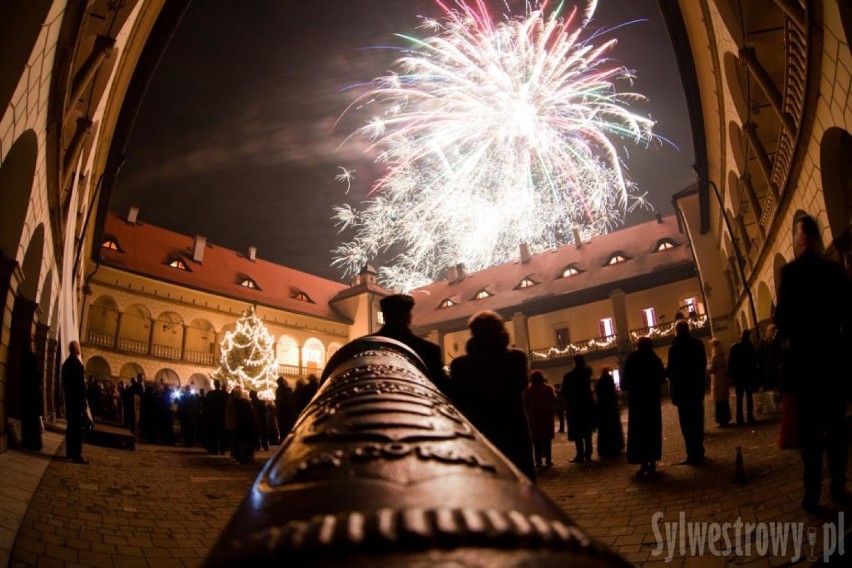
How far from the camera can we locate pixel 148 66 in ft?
44.5

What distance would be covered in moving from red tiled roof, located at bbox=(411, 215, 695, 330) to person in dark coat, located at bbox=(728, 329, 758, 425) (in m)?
18.0

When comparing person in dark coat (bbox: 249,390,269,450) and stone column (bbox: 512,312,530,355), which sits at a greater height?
stone column (bbox: 512,312,530,355)

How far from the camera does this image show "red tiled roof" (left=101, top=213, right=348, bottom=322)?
31906 mm

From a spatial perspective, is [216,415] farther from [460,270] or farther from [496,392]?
[460,270]

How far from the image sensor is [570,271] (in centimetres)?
3384

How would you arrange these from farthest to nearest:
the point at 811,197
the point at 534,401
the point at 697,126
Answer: the point at 697,126 → the point at 811,197 → the point at 534,401

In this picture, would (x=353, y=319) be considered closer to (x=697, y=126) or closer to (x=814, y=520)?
(x=697, y=126)

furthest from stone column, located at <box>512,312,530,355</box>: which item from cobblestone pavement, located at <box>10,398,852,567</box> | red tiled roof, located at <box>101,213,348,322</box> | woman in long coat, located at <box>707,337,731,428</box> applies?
cobblestone pavement, located at <box>10,398,852,567</box>

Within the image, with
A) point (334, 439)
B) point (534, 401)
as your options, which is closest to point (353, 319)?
point (534, 401)

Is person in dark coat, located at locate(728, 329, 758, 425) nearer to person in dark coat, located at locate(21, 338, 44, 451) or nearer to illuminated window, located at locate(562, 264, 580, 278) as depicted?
person in dark coat, located at locate(21, 338, 44, 451)

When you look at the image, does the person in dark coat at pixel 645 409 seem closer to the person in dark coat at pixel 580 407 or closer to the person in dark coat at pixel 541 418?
the person in dark coat at pixel 580 407

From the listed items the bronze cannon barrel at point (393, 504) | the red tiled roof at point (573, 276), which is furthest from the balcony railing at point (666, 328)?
the bronze cannon barrel at point (393, 504)

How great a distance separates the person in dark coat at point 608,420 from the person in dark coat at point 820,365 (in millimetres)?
4467

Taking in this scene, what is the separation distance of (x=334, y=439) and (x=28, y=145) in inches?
310
